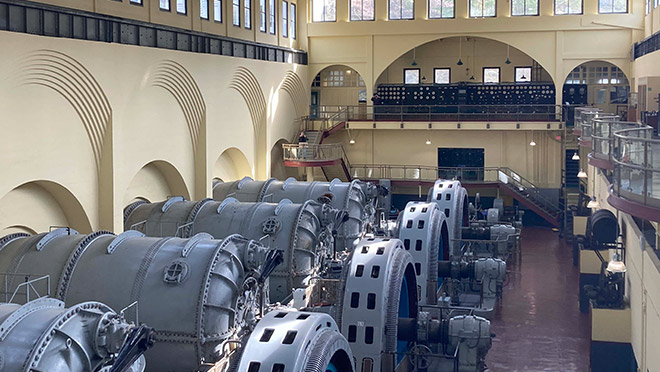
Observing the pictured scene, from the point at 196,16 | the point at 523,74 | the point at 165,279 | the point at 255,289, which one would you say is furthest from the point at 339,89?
the point at 165,279

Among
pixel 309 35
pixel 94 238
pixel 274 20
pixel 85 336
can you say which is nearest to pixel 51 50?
pixel 94 238

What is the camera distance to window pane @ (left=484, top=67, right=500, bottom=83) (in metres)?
40.1

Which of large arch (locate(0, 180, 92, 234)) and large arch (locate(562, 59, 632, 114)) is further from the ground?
large arch (locate(562, 59, 632, 114))

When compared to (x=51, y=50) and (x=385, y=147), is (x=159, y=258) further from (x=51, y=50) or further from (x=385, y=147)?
(x=385, y=147)

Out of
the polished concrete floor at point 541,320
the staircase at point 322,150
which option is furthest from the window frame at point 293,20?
the polished concrete floor at point 541,320

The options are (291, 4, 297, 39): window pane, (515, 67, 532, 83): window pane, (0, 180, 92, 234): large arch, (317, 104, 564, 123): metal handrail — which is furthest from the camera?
(515, 67, 532, 83): window pane

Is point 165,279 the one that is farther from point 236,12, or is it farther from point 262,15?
point 262,15

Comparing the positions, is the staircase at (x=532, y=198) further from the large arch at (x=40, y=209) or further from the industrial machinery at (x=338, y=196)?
the large arch at (x=40, y=209)

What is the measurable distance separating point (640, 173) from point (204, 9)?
65.1 feet

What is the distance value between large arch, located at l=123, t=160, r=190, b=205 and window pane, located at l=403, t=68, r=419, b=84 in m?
17.7

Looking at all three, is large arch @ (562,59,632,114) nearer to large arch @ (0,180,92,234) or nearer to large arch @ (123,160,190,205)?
large arch @ (123,160,190,205)

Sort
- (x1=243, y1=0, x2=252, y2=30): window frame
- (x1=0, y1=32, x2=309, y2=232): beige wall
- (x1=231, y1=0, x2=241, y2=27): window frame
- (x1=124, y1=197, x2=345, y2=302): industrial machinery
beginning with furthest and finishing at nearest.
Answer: (x1=243, y1=0, x2=252, y2=30): window frame < (x1=231, y1=0, x2=241, y2=27): window frame < (x1=124, y1=197, x2=345, y2=302): industrial machinery < (x1=0, y1=32, x2=309, y2=232): beige wall

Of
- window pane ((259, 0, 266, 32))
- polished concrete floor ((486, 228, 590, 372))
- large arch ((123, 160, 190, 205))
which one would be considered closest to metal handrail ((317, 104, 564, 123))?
window pane ((259, 0, 266, 32))

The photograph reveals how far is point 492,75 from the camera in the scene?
40125 mm
